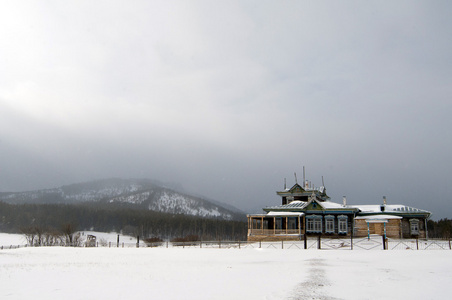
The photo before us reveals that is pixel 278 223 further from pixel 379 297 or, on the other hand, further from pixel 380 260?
pixel 379 297

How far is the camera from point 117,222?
7215 inches

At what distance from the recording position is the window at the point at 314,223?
50.1 metres

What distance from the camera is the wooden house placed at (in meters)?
47.1

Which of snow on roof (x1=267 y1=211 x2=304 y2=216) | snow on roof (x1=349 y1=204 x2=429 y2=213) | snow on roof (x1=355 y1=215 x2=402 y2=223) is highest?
snow on roof (x1=349 y1=204 x2=429 y2=213)

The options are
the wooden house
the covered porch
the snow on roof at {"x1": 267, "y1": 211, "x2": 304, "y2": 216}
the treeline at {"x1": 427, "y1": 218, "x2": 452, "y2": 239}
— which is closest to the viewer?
the covered porch

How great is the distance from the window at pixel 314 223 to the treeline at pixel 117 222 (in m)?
91.3

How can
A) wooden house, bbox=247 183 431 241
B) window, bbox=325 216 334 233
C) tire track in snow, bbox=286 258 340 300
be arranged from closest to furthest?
tire track in snow, bbox=286 258 340 300, wooden house, bbox=247 183 431 241, window, bbox=325 216 334 233

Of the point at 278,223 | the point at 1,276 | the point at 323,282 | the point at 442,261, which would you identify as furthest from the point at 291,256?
the point at 278,223

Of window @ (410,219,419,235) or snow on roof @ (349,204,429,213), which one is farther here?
snow on roof @ (349,204,429,213)

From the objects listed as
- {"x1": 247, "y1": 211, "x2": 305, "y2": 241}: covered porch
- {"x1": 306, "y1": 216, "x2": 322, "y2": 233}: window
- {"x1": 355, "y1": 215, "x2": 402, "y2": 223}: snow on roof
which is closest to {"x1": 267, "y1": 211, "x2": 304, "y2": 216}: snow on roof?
{"x1": 247, "y1": 211, "x2": 305, "y2": 241}: covered porch

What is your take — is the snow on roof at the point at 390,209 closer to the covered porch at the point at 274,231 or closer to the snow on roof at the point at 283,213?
the covered porch at the point at 274,231

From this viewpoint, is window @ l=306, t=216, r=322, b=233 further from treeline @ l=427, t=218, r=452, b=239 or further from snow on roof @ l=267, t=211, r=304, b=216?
treeline @ l=427, t=218, r=452, b=239

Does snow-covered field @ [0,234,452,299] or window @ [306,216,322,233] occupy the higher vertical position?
window @ [306,216,322,233]

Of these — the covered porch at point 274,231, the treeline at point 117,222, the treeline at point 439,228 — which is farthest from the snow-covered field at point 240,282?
the treeline at point 117,222
